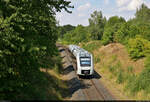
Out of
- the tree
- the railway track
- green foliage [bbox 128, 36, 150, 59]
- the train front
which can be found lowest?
the railway track

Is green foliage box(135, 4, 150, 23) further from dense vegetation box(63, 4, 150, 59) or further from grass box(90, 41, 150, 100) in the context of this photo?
grass box(90, 41, 150, 100)

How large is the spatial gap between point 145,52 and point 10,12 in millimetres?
25962

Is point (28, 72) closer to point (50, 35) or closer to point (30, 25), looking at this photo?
point (30, 25)

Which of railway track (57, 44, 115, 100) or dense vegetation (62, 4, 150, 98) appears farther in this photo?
dense vegetation (62, 4, 150, 98)

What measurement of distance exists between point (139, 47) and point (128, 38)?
43.9 feet

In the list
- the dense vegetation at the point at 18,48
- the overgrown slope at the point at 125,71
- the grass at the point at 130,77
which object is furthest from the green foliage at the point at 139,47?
the dense vegetation at the point at 18,48

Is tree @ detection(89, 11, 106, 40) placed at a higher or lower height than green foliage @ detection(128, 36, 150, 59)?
higher

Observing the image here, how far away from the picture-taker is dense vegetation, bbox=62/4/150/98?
22.5 m

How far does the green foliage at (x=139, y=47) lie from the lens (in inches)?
1250

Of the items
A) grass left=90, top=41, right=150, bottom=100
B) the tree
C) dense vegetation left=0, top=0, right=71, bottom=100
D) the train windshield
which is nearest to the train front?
the train windshield

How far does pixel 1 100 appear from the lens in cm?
1080

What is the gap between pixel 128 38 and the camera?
4522cm

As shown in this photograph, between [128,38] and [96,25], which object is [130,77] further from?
[96,25]

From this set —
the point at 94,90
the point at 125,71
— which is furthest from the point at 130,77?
the point at 94,90
